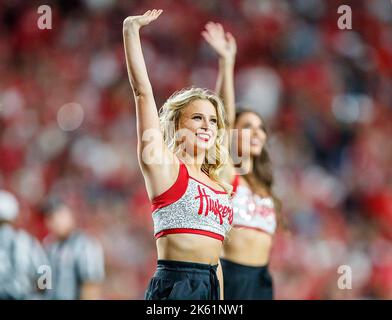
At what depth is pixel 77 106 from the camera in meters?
9.20

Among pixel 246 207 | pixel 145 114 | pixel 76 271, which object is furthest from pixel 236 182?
pixel 76 271

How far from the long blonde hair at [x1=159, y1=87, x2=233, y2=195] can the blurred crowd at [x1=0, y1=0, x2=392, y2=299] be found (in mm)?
4145

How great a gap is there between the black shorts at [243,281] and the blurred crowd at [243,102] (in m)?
2.85

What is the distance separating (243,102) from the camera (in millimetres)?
8414

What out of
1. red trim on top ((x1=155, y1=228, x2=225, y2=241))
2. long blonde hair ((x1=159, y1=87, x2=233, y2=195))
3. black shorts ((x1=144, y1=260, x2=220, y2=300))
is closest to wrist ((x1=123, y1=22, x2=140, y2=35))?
long blonde hair ((x1=159, y1=87, x2=233, y2=195))

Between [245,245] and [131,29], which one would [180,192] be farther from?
[245,245]

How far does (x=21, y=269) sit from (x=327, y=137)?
4432mm

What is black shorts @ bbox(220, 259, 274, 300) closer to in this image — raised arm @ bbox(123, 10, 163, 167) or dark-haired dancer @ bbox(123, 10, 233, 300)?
dark-haired dancer @ bbox(123, 10, 233, 300)

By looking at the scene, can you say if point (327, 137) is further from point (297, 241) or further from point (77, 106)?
point (77, 106)

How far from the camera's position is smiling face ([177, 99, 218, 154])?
3.42m

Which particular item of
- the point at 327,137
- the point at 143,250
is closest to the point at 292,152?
the point at 327,137

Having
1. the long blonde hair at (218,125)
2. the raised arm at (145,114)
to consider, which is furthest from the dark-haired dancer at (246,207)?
the raised arm at (145,114)

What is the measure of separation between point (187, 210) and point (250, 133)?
60.6 inches

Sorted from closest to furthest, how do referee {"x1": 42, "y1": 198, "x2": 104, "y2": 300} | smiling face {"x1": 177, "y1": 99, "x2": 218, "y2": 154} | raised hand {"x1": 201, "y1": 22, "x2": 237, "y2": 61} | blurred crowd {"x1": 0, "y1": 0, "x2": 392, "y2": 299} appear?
1. smiling face {"x1": 177, "y1": 99, "x2": 218, "y2": 154}
2. raised hand {"x1": 201, "y1": 22, "x2": 237, "y2": 61}
3. referee {"x1": 42, "y1": 198, "x2": 104, "y2": 300}
4. blurred crowd {"x1": 0, "y1": 0, "x2": 392, "y2": 299}
